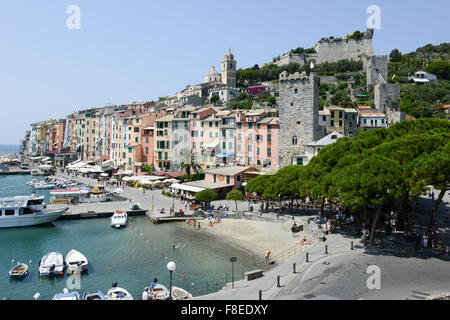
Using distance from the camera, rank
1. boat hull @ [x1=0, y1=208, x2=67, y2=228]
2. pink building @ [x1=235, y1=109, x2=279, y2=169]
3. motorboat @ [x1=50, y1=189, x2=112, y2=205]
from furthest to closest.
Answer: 1. pink building @ [x1=235, y1=109, x2=279, y2=169]
2. motorboat @ [x1=50, y1=189, x2=112, y2=205]
3. boat hull @ [x1=0, y1=208, x2=67, y2=228]

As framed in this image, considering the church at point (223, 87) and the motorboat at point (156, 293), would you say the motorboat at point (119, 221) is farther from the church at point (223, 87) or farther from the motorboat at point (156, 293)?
the church at point (223, 87)

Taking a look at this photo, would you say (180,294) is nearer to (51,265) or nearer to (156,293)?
(156,293)

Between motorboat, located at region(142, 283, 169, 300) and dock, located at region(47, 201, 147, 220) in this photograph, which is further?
dock, located at region(47, 201, 147, 220)

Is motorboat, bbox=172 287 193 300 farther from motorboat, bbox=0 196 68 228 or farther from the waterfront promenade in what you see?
motorboat, bbox=0 196 68 228

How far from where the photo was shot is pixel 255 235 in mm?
34938

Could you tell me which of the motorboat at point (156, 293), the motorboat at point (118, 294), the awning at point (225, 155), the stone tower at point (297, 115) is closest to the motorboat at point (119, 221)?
the motorboat at point (118, 294)

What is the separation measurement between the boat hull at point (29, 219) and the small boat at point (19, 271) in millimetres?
16636

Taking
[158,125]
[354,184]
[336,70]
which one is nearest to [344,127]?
[158,125]

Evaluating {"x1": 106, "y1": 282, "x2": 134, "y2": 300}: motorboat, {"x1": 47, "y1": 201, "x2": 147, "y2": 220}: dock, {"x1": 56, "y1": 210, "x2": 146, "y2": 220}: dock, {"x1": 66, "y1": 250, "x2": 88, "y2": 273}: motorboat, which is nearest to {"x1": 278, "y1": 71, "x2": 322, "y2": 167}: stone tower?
{"x1": 56, "y1": 210, "x2": 146, "y2": 220}: dock

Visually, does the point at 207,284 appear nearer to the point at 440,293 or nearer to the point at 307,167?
the point at 440,293

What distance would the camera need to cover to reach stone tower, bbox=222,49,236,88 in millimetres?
150000

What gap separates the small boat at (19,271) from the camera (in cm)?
2634

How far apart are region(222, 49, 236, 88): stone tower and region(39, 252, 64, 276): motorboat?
12821 centimetres

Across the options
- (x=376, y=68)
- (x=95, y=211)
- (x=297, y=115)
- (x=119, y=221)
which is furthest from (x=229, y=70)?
(x=119, y=221)
